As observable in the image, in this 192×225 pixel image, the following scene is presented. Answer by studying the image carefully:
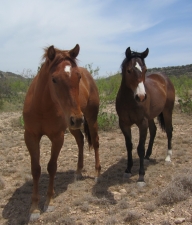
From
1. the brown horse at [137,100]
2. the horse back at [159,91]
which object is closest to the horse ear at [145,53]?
the brown horse at [137,100]

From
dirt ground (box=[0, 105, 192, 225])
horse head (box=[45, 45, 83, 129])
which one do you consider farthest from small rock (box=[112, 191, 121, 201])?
horse head (box=[45, 45, 83, 129])

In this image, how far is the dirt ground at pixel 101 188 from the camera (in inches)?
131

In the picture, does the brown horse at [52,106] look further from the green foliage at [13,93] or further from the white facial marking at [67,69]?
the green foliage at [13,93]

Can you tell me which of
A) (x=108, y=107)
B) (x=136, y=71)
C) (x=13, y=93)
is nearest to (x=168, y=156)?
(x=136, y=71)

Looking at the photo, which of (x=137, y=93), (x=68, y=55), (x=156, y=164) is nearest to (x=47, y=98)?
(x=68, y=55)

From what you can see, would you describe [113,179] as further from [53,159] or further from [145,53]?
[145,53]

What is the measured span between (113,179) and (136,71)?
1.98 m

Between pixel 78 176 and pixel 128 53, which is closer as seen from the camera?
pixel 128 53

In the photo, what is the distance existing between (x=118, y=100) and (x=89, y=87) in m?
0.73

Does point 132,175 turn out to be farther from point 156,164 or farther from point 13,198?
point 13,198

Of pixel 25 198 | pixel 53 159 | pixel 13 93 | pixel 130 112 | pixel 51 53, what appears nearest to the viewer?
pixel 51 53

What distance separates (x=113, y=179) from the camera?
4836 mm

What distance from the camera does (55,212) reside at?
11.6 ft

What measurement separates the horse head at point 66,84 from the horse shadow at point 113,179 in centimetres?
164
